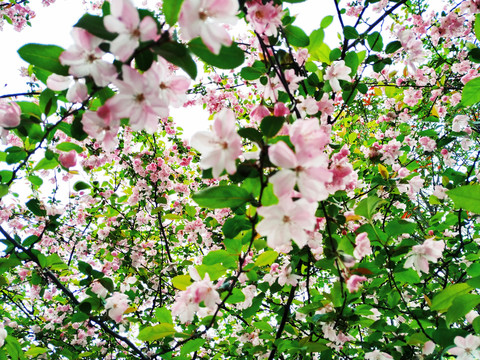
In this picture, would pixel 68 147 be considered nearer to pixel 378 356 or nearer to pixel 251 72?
pixel 251 72

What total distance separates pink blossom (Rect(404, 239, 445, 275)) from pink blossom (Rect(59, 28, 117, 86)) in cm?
139

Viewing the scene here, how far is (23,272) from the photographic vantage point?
3.95 metres

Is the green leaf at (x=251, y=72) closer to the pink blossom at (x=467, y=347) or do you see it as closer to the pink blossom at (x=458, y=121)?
the pink blossom at (x=467, y=347)

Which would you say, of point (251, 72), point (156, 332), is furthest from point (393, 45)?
point (156, 332)

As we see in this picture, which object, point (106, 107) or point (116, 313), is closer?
point (106, 107)

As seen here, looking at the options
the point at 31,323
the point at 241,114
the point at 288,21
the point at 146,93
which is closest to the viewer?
the point at 146,93

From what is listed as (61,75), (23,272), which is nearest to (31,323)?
(23,272)

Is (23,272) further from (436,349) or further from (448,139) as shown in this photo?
(448,139)

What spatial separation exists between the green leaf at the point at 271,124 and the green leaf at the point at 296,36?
2.68 ft

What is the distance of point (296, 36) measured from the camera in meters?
1.42

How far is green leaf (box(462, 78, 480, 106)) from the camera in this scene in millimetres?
1246

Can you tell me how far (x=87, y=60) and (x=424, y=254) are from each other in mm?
1493

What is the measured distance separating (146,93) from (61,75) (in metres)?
0.30

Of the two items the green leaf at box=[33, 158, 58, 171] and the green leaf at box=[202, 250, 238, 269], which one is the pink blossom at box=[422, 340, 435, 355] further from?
the green leaf at box=[33, 158, 58, 171]
